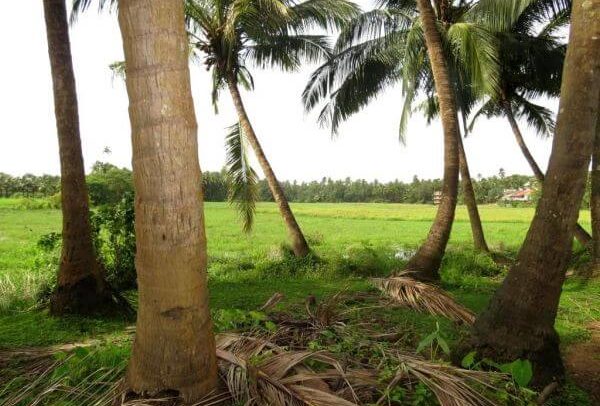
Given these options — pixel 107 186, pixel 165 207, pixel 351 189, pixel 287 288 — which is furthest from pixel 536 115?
pixel 351 189

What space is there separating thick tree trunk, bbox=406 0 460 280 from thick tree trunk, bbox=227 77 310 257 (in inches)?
111

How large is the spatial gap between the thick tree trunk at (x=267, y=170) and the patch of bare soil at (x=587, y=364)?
5.54m

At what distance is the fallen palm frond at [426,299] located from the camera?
15.9ft

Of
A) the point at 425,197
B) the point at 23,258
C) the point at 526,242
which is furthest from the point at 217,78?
the point at 425,197

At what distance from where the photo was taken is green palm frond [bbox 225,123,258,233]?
933cm

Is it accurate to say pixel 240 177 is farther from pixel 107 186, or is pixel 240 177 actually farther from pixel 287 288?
pixel 107 186

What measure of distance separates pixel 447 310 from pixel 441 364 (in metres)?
2.72

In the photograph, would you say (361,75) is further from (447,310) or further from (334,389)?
(334,389)

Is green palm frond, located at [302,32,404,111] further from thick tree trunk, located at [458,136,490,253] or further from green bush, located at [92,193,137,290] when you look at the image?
green bush, located at [92,193,137,290]

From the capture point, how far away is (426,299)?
16.8 ft

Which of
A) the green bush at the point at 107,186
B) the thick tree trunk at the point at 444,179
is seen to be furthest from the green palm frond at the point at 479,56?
the green bush at the point at 107,186

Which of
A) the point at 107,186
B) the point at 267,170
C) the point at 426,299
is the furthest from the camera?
the point at 107,186

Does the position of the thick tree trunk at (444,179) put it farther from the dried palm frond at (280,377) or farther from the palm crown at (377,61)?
the dried palm frond at (280,377)

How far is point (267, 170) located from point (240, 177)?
587mm
